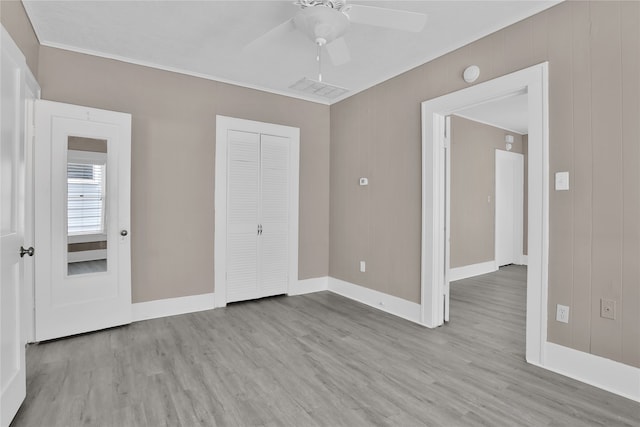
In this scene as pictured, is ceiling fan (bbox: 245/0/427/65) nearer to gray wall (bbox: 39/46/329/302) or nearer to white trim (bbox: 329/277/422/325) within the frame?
gray wall (bbox: 39/46/329/302)

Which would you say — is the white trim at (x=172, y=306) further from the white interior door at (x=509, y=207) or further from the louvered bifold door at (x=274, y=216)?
the white interior door at (x=509, y=207)

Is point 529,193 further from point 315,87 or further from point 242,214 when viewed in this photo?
point 242,214

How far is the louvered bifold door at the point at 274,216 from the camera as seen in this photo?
436 cm

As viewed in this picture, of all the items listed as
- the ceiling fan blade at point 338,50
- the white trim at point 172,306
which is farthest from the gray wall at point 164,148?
the ceiling fan blade at point 338,50

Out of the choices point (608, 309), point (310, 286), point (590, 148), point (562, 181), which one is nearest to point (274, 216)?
point (310, 286)

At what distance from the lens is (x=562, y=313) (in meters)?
2.47

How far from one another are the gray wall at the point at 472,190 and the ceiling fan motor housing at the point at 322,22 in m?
3.74

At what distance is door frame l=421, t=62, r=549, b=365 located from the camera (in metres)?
2.54

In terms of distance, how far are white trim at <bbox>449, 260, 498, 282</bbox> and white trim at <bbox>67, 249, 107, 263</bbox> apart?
4.61 m

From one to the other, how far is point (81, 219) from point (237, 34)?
2.22 meters

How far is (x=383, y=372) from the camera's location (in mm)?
2533

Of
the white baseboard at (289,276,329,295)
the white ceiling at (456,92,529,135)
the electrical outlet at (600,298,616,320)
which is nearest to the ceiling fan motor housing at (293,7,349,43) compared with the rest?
the electrical outlet at (600,298,616,320)

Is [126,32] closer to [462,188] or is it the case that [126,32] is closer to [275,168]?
[275,168]

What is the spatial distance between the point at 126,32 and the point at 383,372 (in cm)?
356
